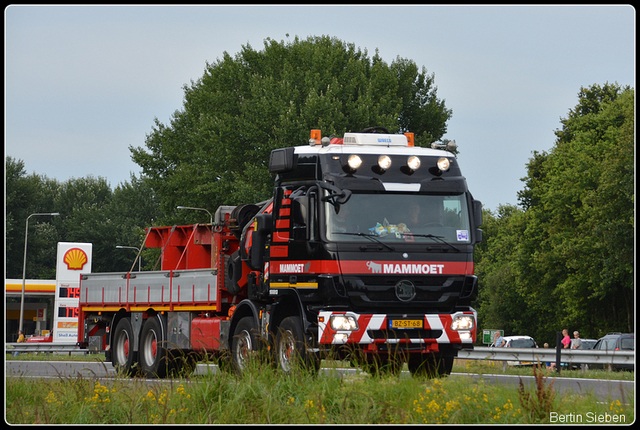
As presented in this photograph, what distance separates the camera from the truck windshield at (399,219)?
461 inches

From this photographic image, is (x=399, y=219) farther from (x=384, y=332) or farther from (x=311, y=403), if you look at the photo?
(x=311, y=403)

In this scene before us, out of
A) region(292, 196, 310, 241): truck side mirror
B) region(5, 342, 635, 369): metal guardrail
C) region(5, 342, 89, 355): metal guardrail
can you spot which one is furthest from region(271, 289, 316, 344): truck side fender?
region(5, 342, 89, 355): metal guardrail

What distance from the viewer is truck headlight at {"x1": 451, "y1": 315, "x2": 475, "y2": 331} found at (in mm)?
12031

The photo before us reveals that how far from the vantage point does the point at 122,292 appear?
1800 centimetres

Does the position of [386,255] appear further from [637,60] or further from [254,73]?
[254,73]

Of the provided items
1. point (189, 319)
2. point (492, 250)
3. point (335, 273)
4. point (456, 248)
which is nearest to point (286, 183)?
point (335, 273)

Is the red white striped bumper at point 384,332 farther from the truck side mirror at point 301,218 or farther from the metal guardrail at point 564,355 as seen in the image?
the metal guardrail at point 564,355

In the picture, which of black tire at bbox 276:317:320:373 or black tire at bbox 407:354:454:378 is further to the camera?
black tire at bbox 407:354:454:378

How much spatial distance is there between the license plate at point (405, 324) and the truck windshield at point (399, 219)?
108cm

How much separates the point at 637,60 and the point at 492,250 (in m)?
82.3

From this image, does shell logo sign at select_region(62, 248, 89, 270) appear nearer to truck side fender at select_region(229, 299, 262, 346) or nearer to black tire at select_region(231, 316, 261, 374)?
truck side fender at select_region(229, 299, 262, 346)

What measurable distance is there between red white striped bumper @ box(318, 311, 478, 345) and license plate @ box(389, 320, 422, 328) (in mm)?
53

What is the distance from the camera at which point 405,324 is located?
1170cm

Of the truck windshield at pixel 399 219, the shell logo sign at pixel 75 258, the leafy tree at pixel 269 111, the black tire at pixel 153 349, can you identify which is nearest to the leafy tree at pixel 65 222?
the shell logo sign at pixel 75 258
